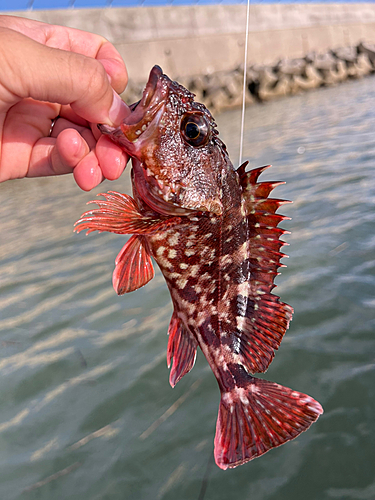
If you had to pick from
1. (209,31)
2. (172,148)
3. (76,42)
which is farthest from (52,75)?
(209,31)

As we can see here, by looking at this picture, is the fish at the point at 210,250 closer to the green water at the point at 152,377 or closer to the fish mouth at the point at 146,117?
the fish mouth at the point at 146,117

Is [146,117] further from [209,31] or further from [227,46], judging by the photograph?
[227,46]

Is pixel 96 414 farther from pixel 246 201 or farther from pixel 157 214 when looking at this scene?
pixel 246 201

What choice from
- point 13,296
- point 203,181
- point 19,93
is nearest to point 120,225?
point 203,181

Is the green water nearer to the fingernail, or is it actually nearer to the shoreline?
the fingernail

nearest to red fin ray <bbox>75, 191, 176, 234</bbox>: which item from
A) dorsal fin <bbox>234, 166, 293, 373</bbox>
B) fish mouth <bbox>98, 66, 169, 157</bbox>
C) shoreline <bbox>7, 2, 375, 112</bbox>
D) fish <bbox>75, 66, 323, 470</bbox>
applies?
fish <bbox>75, 66, 323, 470</bbox>
